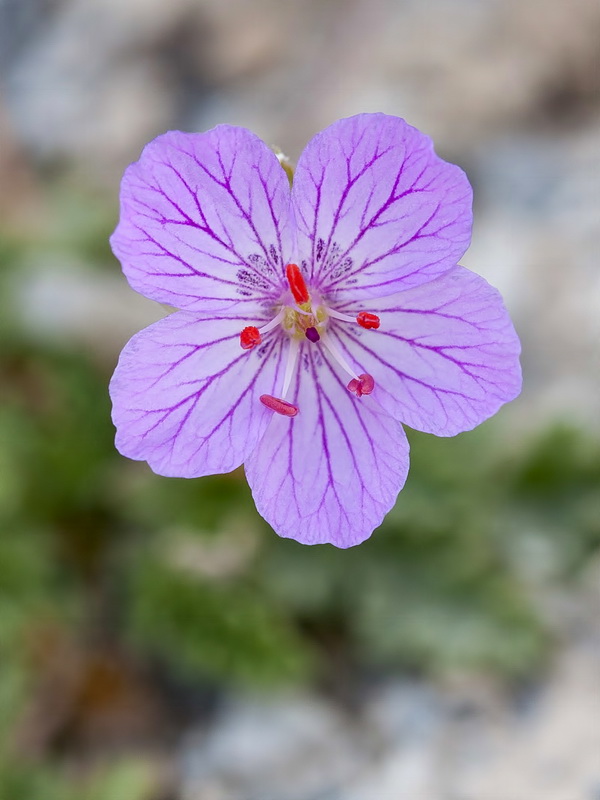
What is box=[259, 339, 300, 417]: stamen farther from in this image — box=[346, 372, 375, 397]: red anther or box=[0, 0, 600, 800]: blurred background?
box=[0, 0, 600, 800]: blurred background

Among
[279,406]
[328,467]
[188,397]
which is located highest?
[188,397]

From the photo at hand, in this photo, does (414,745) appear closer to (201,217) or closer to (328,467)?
(328,467)

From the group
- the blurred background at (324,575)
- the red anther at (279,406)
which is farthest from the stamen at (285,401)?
the blurred background at (324,575)

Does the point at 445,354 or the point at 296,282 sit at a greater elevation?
the point at 296,282

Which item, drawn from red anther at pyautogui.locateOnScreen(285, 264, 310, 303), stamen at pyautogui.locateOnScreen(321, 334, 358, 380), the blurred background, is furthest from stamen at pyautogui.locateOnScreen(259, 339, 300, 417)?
the blurred background

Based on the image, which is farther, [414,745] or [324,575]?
[324,575]

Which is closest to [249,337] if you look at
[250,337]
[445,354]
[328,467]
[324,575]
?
[250,337]

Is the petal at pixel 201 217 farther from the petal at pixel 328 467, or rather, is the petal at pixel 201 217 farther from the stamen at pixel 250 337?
the petal at pixel 328 467

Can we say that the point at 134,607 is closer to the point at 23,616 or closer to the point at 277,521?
the point at 23,616
